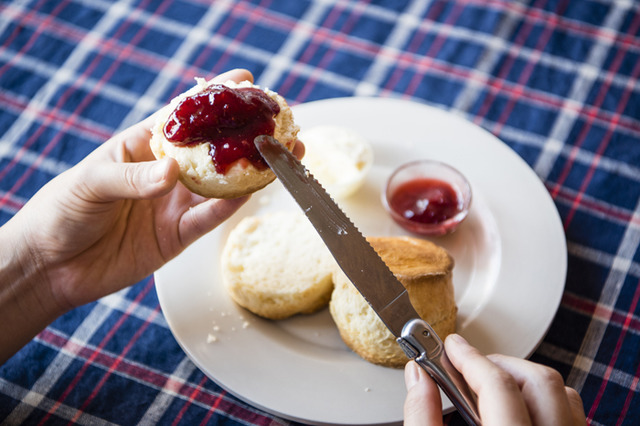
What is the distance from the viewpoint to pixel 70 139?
4211 millimetres

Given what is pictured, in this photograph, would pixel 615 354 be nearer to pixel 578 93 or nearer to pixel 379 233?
pixel 379 233

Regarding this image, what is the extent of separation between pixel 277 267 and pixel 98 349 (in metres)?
1.04

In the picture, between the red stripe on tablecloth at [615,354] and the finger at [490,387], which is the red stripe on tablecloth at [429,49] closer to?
the red stripe on tablecloth at [615,354]

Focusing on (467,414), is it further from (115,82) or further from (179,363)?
(115,82)

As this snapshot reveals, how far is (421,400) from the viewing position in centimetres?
237

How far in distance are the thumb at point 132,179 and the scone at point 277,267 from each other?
2.56ft

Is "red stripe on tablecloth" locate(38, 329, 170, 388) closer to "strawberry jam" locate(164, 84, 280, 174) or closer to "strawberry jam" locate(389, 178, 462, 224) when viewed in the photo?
"strawberry jam" locate(164, 84, 280, 174)

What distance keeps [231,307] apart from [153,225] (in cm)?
62

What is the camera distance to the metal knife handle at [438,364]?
2.36 m

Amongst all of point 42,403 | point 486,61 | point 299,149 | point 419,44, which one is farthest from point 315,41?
point 42,403

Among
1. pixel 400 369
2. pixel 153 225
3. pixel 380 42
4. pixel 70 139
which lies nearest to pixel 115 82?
pixel 70 139

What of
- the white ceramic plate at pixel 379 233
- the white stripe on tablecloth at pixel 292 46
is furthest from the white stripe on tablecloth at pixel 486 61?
the white stripe on tablecloth at pixel 292 46

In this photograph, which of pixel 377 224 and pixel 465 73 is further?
pixel 465 73

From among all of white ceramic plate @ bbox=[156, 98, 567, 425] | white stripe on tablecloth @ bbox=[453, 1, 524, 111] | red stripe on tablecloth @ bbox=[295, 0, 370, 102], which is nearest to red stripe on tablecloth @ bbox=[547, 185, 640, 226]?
white ceramic plate @ bbox=[156, 98, 567, 425]
